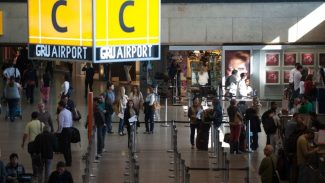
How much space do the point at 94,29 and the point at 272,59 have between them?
23413 millimetres

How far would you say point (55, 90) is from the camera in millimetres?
40469

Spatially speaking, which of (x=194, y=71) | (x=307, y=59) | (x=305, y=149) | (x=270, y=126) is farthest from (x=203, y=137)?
(x=194, y=71)


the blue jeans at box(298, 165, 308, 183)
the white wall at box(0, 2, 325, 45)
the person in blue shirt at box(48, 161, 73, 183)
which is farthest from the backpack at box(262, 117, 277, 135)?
the white wall at box(0, 2, 325, 45)

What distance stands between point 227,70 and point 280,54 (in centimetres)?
204

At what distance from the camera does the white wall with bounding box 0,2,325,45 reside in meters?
35.4

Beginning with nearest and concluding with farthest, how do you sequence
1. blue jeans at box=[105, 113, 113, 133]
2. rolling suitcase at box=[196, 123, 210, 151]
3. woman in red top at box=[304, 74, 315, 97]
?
rolling suitcase at box=[196, 123, 210, 151] < blue jeans at box=[105, 113, 113, 133] < woman in red top at box=[304, 74, 315, 97]

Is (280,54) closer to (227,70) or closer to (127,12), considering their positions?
(227,70)

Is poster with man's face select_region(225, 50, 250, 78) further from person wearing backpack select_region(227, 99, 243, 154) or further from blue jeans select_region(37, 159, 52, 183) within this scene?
blue jeans select_region(37, 159, 52, 183)

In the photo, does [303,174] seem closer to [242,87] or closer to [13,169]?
[13,169]

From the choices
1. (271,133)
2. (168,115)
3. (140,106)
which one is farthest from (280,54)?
(271,133)

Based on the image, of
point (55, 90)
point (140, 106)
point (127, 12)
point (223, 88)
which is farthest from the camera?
point (55, 90)

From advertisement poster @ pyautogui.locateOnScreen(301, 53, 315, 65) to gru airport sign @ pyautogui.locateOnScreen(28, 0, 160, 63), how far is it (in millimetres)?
22056

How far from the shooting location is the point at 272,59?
35.7m

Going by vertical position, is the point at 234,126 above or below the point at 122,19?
below
